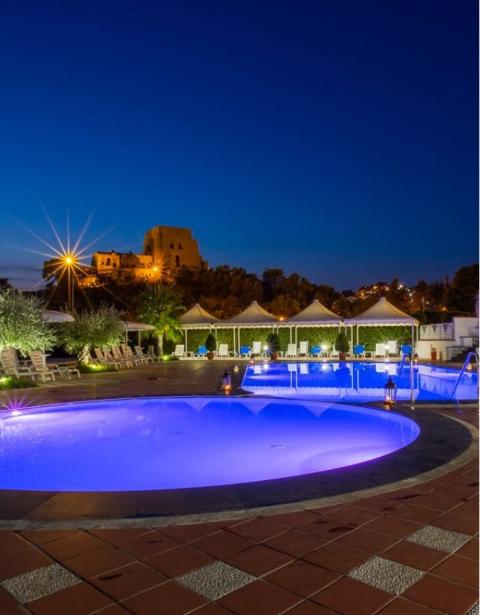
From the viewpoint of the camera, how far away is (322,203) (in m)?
40.8

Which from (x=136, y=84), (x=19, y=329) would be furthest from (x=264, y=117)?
(x=19, y=329)

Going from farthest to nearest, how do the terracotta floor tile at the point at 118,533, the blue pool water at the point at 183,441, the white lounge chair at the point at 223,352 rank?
the white lounge chair at the point at 223,352 → the blue pool water at the point at 183,441 → the terracotta floor tile at the point at 118,533

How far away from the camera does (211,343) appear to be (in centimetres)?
2752

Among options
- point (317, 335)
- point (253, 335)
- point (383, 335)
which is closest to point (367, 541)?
point (383, 335)

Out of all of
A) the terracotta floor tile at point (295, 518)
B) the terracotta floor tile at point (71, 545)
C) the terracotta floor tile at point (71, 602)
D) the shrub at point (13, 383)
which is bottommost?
the shrub at point (13, 383)

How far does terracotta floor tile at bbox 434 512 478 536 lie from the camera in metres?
3.44

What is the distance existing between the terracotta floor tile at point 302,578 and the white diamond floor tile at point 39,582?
1048 millimetres

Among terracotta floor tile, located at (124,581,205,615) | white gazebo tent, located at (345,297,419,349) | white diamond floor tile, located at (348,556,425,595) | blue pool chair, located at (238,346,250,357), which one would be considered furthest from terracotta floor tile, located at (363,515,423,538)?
blue pool chair, located at (238,346,250,357)

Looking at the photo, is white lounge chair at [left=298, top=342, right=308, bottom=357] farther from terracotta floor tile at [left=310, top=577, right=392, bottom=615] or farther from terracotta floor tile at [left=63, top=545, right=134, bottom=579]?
terracotta floor tile at [left=310, top=577, right=392, bottom=615]

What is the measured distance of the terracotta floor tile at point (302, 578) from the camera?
268cm

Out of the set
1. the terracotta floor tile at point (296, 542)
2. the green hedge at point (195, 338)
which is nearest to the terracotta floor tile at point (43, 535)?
the terracotta floor tile at point (296, 542)

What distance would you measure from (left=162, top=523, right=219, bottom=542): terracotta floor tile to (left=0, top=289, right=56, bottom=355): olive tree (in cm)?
1200

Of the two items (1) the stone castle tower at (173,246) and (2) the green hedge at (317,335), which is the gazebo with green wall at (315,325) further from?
(1) the stone castle tower at (173,246)

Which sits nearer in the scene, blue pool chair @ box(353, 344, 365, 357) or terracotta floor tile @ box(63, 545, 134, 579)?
terracotta floor tile @ box(63, 545, 134, 579)
